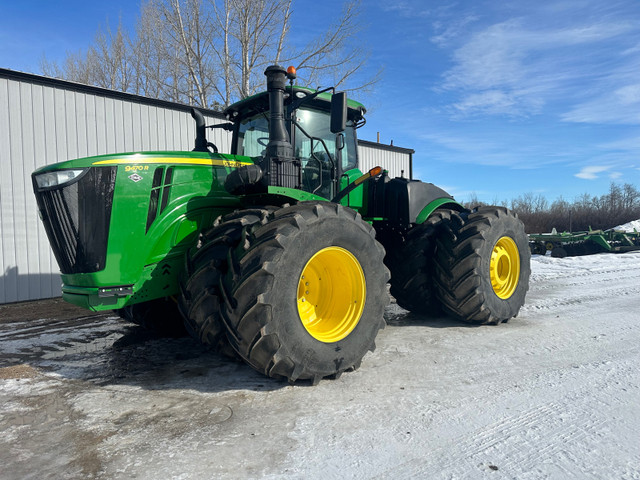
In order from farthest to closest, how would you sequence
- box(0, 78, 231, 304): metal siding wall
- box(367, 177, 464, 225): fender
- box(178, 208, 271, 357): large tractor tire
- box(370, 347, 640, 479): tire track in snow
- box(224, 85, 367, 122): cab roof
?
box(0, 78, 231, 304): metal siding wall, box(367, 177, 464, 225): fender, box(224, 85, 367, 122): cab roof, box(178, 208, 271, 357): large tractor tire, box(370, 347, 640, 479): tire track in snow

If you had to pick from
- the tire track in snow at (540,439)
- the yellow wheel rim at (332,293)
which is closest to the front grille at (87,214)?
the yellow wheel rim at (332,293)

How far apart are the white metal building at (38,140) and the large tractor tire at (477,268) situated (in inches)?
292

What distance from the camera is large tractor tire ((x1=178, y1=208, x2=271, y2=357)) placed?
129 inches

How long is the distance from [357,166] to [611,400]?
3364 mm

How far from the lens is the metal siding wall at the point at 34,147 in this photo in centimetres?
816

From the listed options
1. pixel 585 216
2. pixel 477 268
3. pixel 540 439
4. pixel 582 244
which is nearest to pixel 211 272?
pixel 540 439

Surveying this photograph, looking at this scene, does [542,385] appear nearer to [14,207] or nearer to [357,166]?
[357,166]

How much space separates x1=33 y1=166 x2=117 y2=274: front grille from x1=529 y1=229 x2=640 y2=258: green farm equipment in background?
48.8 feet

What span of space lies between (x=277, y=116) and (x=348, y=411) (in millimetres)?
2520

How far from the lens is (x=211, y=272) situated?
3287mm

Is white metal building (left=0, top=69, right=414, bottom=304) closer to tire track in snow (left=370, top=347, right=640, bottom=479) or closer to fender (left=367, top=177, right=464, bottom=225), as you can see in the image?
fender (left=367, top=177, right=464, bottom=225)

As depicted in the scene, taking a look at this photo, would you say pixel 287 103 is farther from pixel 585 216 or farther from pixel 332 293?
pixel 585 216

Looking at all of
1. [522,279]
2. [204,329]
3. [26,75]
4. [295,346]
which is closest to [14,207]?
[26,75]

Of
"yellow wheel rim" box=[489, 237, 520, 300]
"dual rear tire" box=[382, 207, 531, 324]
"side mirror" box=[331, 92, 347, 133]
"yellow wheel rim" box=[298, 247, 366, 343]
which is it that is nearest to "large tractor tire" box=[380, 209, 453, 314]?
"dual rear tire" box=[382, 207, 531, 324]
